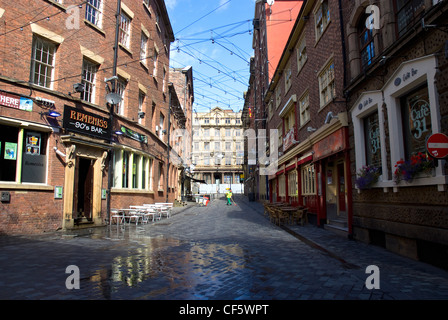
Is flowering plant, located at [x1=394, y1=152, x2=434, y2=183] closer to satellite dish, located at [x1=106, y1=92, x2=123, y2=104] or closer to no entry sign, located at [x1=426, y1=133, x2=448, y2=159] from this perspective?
no entry sign, located at [x1=426, y1=133, x2=448, y2=159]

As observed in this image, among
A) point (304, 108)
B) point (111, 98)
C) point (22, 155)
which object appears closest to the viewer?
point (22, 155)

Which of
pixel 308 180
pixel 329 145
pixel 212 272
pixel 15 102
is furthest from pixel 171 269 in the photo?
pixel 308 180

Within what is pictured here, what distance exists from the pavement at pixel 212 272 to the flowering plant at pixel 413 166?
172 centimetres

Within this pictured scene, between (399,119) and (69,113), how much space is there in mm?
10924

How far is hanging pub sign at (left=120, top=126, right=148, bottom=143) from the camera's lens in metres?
14.9

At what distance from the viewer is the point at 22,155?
396 inches

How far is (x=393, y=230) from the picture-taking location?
6.74 metres

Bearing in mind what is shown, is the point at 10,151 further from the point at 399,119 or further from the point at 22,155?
the point at 399,119

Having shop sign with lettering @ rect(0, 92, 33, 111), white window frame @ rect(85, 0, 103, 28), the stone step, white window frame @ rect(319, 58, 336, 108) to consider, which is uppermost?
white window frame @ rect(85, 0, 103, 28)

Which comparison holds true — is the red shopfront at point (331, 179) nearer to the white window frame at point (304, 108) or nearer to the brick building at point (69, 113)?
the white window frame at point (304, 108)

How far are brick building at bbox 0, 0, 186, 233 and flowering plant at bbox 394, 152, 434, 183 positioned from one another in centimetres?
1073

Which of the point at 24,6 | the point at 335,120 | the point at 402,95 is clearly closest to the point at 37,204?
the point at 24,6

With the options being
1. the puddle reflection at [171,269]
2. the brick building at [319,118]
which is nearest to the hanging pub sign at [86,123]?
the puddle reflection at [171,269]

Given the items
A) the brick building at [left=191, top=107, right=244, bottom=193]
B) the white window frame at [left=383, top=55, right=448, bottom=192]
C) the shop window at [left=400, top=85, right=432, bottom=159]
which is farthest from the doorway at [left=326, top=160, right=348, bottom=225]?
the brick building at [left=191, top=107, right=244, bottom=193]
